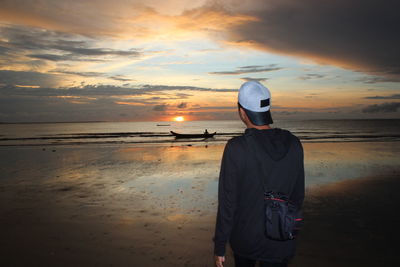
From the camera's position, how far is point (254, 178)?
210 centimetres

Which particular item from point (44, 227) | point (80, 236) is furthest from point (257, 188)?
point (44, 227)

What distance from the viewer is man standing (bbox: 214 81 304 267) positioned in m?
2.07

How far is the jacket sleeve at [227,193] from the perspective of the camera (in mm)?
2092

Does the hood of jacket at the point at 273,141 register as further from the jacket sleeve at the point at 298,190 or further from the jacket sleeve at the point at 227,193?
the jacket sleeve at the point at 298,190

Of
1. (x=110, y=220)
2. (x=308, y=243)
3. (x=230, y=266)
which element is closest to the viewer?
(x=230, y=266)

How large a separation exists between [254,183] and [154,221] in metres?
5.47

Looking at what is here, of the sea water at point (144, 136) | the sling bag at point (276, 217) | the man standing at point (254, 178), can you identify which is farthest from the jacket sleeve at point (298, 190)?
the sea water at point (144, 136)

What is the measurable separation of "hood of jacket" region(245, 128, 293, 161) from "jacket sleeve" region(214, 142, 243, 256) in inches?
7.4

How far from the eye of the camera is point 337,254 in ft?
17.2

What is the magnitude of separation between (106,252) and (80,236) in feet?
3.57

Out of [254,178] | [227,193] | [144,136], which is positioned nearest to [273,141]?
[254,178]

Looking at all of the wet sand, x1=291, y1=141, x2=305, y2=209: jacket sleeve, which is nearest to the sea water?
the wet sand

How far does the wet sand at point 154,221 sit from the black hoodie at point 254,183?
3063mm

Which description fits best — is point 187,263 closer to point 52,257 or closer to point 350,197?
point 52,257
